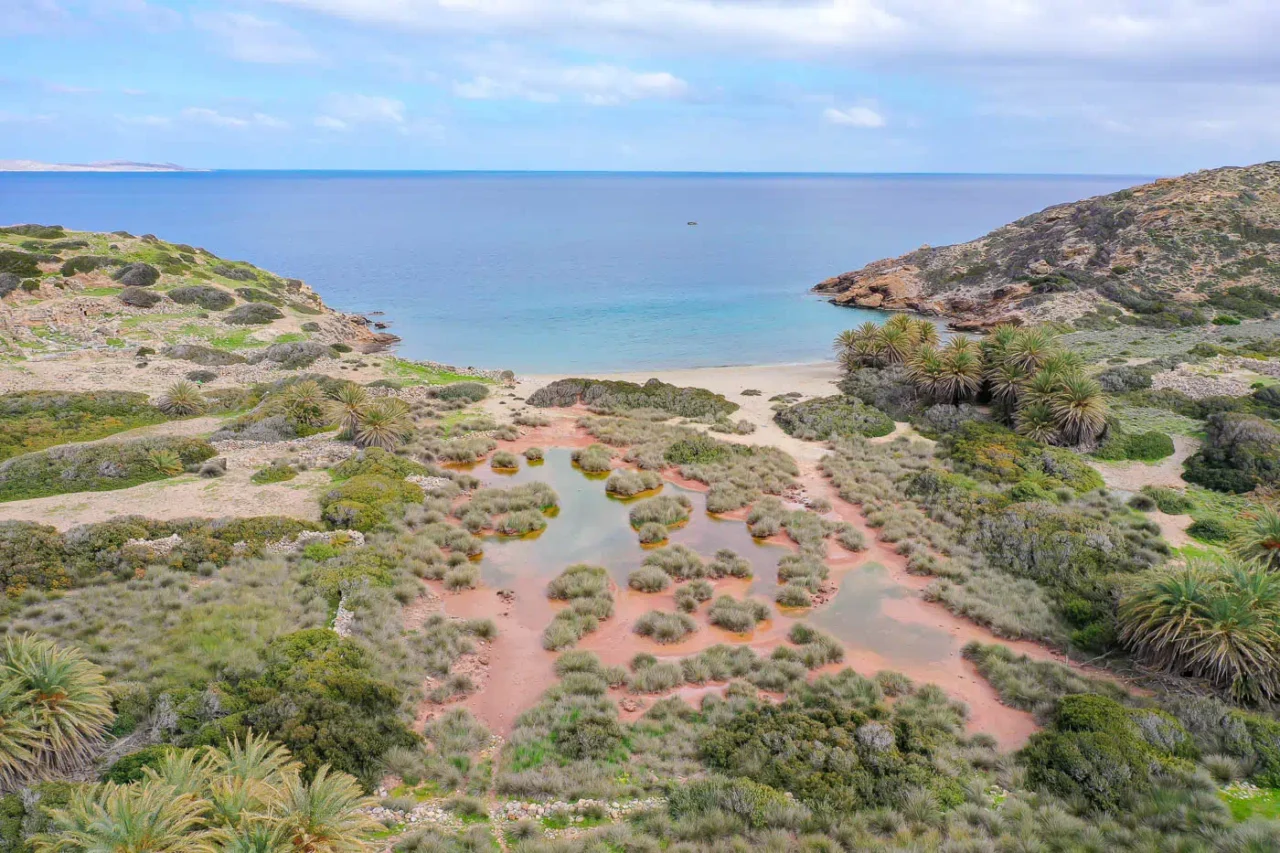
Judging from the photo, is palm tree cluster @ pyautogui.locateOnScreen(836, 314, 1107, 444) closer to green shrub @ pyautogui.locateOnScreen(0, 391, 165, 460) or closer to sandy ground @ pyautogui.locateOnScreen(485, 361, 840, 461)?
sandy ground @ pyautogui.locateOnScreen(485, 361, 840, 461)

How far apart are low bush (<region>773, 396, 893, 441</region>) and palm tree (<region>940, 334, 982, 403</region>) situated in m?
2.84

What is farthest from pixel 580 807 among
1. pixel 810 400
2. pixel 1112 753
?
pixel 810 400

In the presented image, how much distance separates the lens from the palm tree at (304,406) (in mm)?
25711

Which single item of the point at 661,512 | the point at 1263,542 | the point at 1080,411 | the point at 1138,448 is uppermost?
the point at 1080,411

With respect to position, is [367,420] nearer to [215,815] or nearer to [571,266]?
[215,815]

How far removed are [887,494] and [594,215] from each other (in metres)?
157

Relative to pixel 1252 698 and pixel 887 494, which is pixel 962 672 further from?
pixel 887 494

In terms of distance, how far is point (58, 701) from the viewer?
33.4ft

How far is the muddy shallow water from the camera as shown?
43.0ft

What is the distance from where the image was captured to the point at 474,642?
564 inches

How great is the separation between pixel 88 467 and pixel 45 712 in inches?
522

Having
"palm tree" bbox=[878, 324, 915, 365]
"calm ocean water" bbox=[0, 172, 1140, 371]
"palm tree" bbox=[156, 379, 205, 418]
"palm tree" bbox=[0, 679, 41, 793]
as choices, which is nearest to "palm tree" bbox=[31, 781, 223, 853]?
"palm tree" bbox=[0, 679, 41, 793]

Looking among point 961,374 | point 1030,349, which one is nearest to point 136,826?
point 961,374

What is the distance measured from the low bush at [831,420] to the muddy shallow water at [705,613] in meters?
6.73
